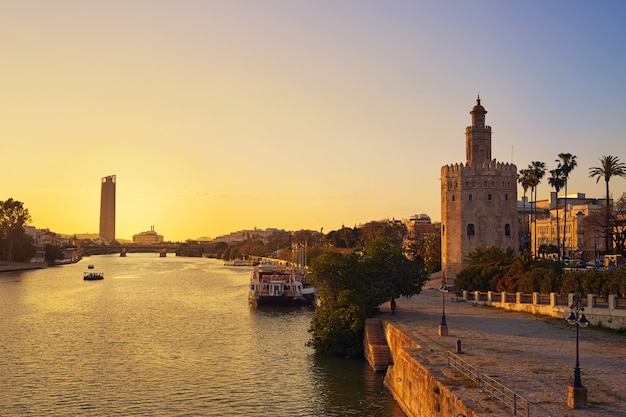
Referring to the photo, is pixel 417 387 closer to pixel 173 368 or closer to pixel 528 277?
pixel 173 368

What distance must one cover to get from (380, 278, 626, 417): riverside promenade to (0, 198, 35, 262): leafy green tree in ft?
490

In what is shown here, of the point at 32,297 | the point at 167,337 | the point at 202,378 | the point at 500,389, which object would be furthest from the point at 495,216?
the point at 32,297

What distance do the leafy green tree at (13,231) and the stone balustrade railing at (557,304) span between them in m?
148

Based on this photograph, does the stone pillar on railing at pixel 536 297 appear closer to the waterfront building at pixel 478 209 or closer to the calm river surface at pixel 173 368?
the calm river surface at pixel 173 368

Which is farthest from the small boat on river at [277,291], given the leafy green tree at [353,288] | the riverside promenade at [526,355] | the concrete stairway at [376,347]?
the concrete stairway at [376,347]

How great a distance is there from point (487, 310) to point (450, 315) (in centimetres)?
567

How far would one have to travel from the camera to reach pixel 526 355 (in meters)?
32.4

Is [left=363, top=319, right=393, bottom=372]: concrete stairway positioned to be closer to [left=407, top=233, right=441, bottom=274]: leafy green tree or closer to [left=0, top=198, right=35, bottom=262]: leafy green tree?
[left=407, top=233, right=441, bottom=274]: leafy green tree

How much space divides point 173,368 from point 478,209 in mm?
50149

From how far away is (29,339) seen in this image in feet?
173

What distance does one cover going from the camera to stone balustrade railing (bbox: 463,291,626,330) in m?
41.8

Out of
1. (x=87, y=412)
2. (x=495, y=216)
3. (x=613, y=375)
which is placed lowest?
(x=87, y=412)

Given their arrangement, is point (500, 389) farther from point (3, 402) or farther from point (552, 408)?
point (3, 402)

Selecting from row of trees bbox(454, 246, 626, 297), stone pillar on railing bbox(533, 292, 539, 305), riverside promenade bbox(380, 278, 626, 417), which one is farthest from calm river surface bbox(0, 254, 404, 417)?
row of trees bbox(454, 246, 626, 297)
